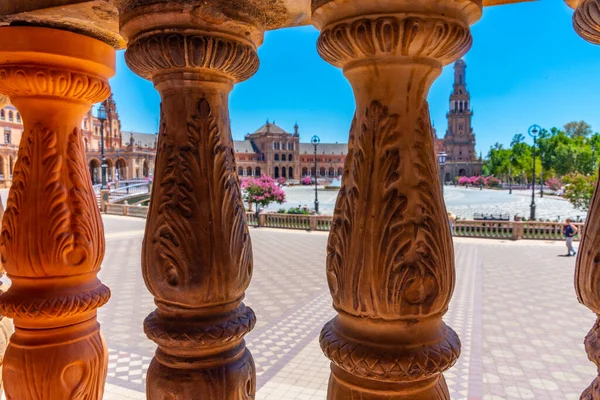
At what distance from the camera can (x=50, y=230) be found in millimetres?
1766

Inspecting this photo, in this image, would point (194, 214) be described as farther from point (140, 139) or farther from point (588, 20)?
point (140, 139)

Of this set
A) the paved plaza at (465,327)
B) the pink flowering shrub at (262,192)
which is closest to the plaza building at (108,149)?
the pink flowering shrub at (262,192)

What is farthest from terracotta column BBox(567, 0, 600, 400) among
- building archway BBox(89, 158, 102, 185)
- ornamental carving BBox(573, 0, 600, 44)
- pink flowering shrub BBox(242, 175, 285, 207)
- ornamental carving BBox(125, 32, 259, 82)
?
building archway BBox(89, 158, 102, 185)

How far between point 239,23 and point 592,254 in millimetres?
1119

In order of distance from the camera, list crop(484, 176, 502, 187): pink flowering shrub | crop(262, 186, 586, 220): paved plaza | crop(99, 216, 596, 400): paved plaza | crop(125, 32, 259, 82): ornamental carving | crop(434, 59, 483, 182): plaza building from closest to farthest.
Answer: crop(125, 32, 259, 82): ornamental carving → crop(99, 216, 596, 400): paved plaza → crop(262, 186, 586, 220): paved plaza → crop(484, 176, 502, 187): pink flowering shrub → crop(434, 59, 483, 182): plaza building

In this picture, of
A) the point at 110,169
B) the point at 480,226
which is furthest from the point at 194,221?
the point at 110,169

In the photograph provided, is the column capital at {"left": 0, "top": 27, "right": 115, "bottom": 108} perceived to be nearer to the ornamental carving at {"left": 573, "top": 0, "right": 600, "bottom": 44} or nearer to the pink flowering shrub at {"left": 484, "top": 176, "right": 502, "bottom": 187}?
the ornamental carving at {"left": 573, "top": 0, "right": 600, "bottom": 44}

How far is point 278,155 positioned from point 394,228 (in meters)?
101

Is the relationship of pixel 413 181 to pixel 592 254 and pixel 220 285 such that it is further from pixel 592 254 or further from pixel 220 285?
pixel 220 285

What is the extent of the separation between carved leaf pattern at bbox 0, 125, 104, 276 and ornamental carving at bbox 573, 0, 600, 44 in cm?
189

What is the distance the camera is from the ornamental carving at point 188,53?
1253 mm

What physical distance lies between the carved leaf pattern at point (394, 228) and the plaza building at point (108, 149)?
5735 cm

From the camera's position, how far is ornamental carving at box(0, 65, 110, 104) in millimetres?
1733

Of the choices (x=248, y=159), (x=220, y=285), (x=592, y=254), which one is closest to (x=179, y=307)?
(x=220, y=285)
